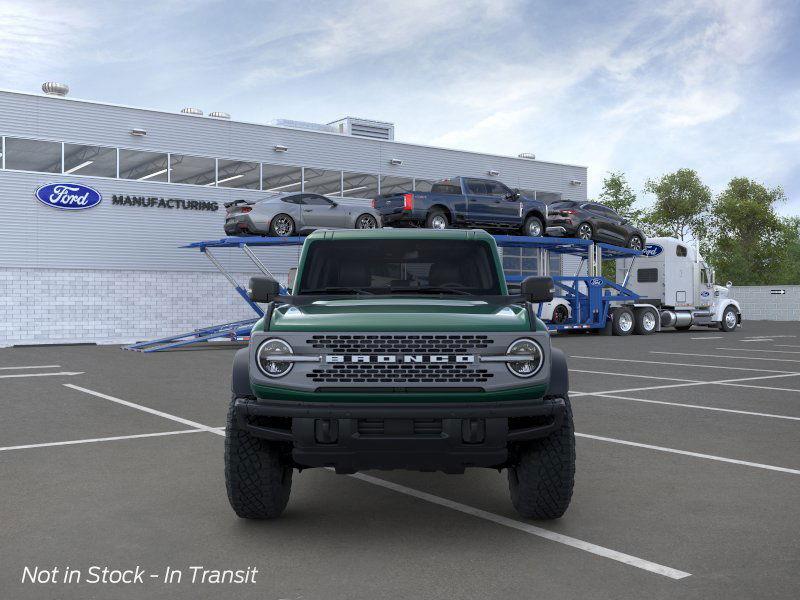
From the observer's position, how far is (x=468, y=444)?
4641mm

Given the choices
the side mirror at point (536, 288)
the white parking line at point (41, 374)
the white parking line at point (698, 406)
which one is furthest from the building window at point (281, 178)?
the side mirror at point (536, 288)

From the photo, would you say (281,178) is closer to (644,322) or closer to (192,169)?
(192,169)

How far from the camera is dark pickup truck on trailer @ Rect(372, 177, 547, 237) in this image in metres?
23.5

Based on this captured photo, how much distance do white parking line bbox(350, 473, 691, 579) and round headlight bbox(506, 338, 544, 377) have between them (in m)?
0.99

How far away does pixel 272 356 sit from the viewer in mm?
4789

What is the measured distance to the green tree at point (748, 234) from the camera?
219 ft

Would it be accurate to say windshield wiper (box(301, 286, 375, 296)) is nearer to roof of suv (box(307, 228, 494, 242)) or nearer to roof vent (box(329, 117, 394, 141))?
roof of suv (box(307, 228, 494, 242))

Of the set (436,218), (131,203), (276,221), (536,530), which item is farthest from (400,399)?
(131,203)

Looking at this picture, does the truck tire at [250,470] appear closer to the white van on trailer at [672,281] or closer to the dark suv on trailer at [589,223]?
the dark suv on trailer at [589,223]

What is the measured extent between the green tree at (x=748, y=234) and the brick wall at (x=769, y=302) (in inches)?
648

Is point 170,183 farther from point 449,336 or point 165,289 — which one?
point 449,336

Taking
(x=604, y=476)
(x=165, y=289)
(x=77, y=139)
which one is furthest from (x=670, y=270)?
(x=604, y=476)

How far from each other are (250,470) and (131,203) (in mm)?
25187

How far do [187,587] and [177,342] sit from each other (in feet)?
63.3
